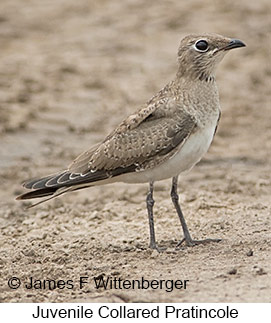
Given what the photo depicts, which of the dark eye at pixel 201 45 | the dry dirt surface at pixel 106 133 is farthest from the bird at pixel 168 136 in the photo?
the dry dirt surface at pixel 106 133

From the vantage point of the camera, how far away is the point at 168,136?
767 cm

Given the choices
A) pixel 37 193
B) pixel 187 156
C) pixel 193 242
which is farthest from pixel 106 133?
pixel 187 156

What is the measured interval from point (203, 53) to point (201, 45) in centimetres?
7

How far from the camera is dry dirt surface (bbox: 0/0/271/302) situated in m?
7.34

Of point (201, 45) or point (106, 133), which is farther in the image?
point (106, 133)

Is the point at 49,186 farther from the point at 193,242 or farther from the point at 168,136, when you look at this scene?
the point at 193,242

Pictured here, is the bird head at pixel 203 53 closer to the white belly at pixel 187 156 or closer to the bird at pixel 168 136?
the bird at pixel 168 136

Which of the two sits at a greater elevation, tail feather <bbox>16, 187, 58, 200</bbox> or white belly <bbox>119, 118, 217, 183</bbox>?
white belly <bbox>119, 118, 217, 183</bbox>

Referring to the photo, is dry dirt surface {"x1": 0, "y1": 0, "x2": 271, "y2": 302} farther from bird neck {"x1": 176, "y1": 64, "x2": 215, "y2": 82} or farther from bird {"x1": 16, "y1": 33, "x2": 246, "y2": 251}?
bird neck {"x1": 176, "y1": 64, "x2": 215, "y2": 82}

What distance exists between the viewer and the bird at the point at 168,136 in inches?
302

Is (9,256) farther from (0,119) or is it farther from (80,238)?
(0,119)

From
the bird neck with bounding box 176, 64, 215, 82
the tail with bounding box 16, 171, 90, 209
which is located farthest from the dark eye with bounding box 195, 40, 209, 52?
the tail with bounding box 16, 171, 90, 209

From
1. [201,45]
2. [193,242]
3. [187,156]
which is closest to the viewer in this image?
[187,156]

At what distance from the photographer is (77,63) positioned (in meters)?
14.6
